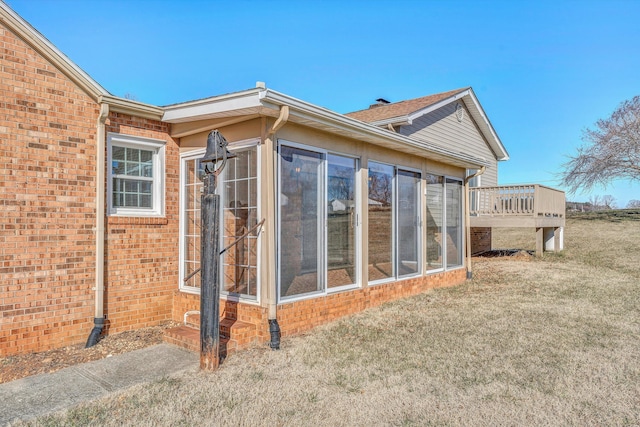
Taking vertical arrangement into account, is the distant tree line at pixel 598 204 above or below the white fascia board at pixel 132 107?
below

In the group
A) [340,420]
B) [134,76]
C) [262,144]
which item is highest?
[134,76]

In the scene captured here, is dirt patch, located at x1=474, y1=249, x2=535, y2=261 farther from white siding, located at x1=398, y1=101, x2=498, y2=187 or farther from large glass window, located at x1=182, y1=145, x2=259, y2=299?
large glass window, located at x1=182, y1=145, x2=259, y2=299

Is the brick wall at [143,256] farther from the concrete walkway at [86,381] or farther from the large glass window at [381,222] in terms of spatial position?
the large glass window at [381,222]

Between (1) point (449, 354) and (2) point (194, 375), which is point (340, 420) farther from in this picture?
(1) point (449, 354)

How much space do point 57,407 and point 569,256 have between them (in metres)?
14.9

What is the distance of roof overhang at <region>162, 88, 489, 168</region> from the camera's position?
455cm

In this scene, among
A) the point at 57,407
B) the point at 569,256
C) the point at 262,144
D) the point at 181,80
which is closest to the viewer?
the point at 57,407

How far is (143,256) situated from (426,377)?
384 cm

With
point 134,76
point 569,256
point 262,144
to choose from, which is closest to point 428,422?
point 262,144

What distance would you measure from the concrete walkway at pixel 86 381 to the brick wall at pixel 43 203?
0.85 metres

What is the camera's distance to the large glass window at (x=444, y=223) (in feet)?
27.4

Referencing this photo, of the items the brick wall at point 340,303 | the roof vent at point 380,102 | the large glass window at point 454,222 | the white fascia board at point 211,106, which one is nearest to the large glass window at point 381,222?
the brick wall at point 340,303

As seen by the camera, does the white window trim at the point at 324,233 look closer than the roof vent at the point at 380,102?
Yes

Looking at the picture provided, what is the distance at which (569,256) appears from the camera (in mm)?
14148
